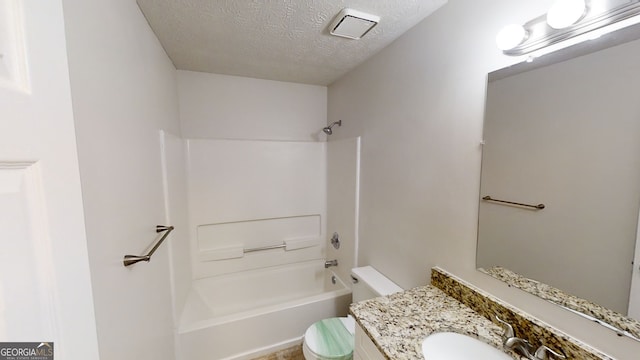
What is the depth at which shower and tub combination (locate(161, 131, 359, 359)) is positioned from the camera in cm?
179

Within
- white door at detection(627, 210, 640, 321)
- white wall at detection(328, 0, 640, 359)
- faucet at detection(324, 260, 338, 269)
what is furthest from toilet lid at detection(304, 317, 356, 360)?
white door at detection(627, 210, 640, 321)

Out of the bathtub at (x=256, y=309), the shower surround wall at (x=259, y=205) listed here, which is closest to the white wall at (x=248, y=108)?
the shower surround wall at (x=259, y=205)

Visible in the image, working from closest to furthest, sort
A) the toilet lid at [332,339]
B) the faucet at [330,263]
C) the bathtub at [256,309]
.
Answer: the toilet lid at [332,339] < the bathtub at [256,309] < the faucet at [330,263]

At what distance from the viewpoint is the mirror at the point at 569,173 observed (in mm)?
679

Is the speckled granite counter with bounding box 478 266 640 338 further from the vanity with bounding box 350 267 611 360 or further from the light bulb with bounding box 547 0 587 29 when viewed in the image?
the light bulb with bounding box 547 0 587 29

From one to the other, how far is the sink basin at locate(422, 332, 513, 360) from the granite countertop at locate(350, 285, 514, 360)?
0.7 inches

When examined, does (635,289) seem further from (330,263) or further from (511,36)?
(330,263)

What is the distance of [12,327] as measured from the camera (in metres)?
0.42

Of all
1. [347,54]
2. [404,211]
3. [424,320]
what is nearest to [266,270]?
[404,211]

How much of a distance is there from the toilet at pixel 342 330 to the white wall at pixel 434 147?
93mm

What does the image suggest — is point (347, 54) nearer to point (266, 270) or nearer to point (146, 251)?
point (146, 251)

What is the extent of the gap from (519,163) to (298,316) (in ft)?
6.01

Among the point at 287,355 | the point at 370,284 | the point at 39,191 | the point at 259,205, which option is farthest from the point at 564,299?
the point at 259,205

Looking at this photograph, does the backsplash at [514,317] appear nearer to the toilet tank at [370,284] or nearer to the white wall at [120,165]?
the toilet tank at [370,284]
